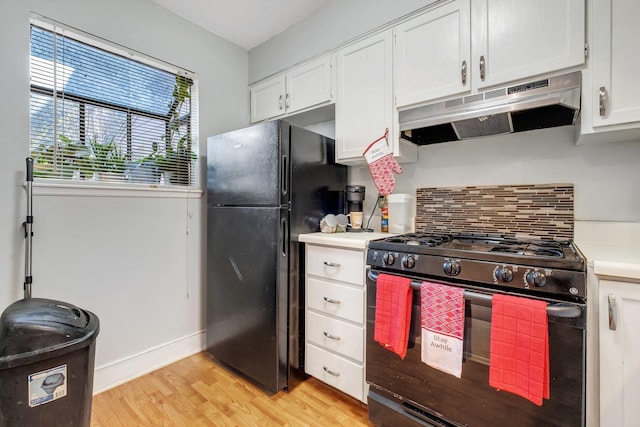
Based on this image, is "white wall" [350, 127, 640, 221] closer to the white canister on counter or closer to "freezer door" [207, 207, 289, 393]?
the white canister on counter

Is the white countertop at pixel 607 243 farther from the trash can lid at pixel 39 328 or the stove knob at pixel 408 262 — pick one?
the trash can lid at pixel 39 328

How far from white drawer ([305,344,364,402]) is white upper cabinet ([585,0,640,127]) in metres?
1.62

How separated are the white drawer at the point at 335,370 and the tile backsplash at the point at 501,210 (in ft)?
3.20

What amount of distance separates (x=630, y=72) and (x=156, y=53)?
264cm

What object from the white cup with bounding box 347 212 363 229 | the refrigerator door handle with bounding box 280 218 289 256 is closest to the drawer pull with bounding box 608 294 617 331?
the white cup with bounding box 347 212 363 229

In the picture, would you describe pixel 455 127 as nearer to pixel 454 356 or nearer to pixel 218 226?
pixel 454 356

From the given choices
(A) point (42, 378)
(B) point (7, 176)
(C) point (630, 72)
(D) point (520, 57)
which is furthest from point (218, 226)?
(C) point (630, 72)

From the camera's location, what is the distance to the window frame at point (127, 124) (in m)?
1.69

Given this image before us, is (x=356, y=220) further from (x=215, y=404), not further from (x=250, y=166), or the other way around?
(x=215, y=404)

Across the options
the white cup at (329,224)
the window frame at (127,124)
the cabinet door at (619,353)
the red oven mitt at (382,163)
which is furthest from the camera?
the white cup at (329,224)

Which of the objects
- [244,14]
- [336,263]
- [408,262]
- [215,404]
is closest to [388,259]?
[408,262]

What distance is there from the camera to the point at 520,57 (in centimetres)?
141

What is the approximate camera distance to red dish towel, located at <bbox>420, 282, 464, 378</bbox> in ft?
3.99

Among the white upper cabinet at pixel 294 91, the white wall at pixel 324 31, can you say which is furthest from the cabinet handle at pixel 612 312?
the white upper cabinet at pixel 294 91
